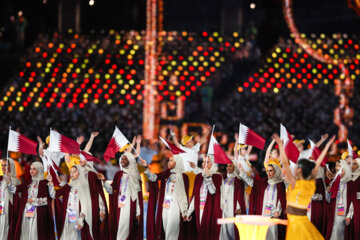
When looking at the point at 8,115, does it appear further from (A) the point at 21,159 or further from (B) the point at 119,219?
(B) the point at 119,219

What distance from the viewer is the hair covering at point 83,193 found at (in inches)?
417

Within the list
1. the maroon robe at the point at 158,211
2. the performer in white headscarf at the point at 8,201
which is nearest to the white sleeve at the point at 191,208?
the maroon robe at the point at 158,211

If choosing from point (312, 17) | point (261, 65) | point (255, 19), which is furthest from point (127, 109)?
point (312, 17)

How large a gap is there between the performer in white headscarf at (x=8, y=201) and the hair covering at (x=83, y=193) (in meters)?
1.05

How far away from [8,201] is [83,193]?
1.30m

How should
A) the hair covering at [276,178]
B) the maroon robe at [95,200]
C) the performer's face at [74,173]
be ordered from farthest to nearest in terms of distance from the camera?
the maroon robe at [95,200], the performer's face at [74,173], the hair covering at [276,178]

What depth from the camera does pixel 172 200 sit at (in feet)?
36.4

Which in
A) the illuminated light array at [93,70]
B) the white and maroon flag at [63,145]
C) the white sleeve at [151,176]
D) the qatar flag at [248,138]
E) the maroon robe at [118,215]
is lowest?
the maroon robe at [118,215]

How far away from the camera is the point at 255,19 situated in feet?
86.2

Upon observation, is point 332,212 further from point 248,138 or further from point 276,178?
point 248,138

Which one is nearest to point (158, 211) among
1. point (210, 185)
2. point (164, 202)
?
point (164, 202)

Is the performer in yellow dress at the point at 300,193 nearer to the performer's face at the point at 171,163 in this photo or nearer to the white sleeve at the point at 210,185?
the white sleeve at the point at 210,185

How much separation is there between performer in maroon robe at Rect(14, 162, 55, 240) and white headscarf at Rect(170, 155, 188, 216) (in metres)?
1.99

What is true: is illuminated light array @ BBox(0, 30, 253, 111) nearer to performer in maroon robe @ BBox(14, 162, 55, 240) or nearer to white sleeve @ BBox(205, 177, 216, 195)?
white sleeve @ BBox(205, 177, 216, 195)
